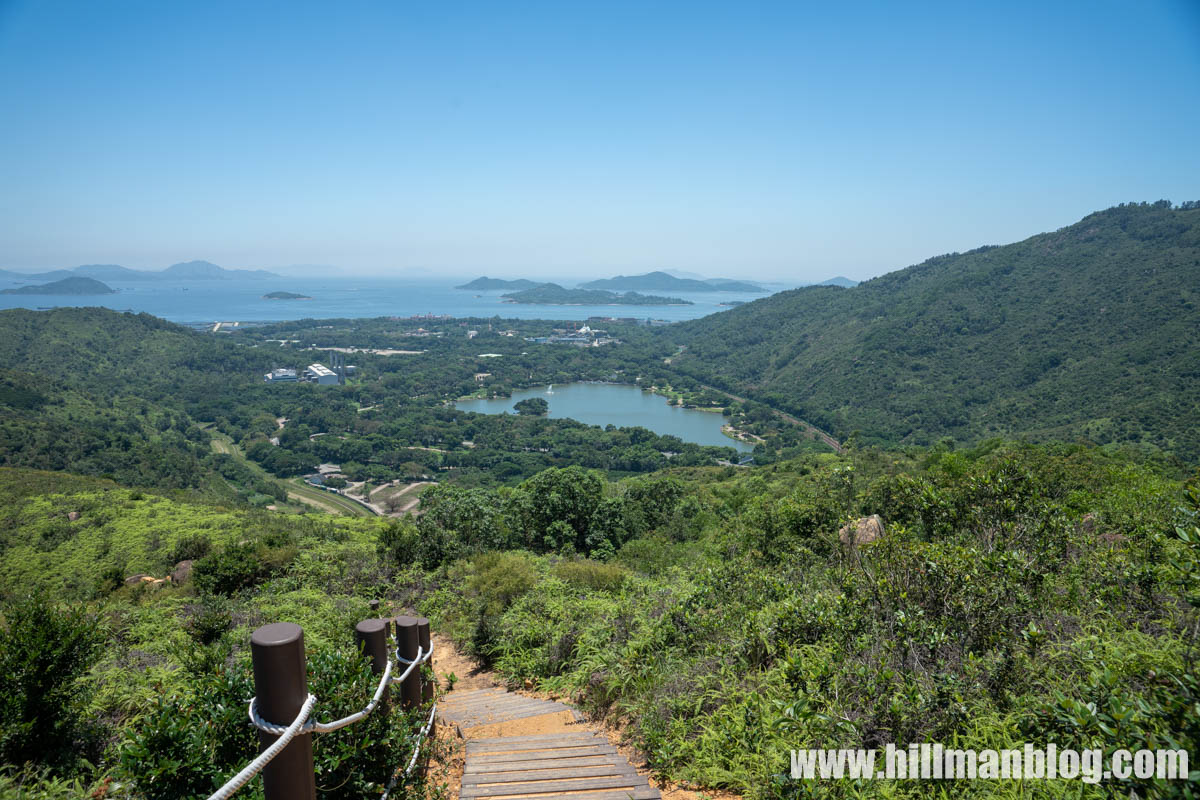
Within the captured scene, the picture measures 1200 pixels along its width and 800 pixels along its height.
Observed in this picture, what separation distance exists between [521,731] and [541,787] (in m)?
1.22

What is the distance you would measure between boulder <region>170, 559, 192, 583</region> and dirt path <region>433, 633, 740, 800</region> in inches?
277

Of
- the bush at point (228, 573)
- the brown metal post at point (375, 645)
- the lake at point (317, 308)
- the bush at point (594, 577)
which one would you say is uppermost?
the lake at point (317, 308)

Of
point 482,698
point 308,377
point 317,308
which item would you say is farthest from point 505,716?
point 317,308

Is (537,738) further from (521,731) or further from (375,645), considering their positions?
(375,645)

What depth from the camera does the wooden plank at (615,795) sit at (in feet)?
9.68

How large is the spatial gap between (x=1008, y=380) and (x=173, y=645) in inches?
2399

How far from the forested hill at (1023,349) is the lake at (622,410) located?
1011 cm

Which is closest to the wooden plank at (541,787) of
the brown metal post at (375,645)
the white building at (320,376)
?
the brown metal post at (375,645)

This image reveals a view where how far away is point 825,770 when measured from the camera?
2.82 m

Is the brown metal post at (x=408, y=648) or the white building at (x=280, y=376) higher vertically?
the brown metal post at (x=408, y=648)

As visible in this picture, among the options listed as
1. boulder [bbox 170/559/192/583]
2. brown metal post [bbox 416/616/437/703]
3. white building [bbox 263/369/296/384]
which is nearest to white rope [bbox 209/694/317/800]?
brown metal post [bbox 416/616/437/703]

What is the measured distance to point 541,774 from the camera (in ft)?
10.4

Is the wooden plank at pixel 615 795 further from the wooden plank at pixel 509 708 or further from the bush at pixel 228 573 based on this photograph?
the bush at pixel 228 573

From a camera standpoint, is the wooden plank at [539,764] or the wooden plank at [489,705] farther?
the wooden plank at [489,705]
